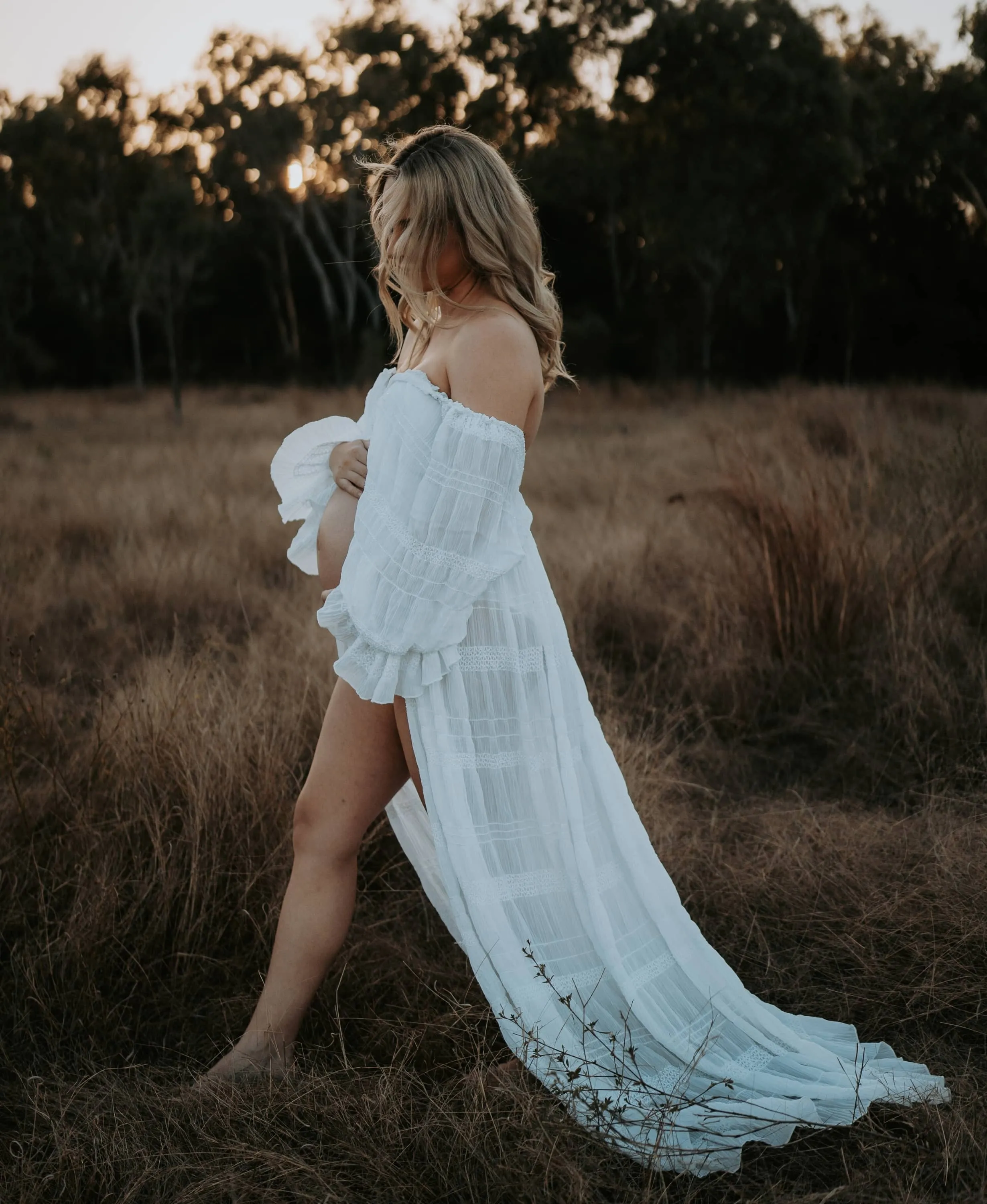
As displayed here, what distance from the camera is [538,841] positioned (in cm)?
198

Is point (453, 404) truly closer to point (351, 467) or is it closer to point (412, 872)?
point (351, 467)

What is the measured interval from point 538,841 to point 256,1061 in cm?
77

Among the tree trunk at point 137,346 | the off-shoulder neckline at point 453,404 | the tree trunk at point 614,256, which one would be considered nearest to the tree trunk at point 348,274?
the tree trunk at point 137,346

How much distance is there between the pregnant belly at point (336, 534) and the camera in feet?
6.92

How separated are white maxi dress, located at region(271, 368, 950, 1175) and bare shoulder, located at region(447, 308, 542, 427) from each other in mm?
50

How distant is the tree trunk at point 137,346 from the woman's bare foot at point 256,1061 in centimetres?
2445

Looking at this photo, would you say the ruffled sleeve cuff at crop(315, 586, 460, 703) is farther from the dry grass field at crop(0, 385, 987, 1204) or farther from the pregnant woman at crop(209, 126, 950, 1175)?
the dry grass field at crop(0, 385, 987, 1204)

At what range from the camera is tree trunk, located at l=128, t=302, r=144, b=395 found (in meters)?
26.0

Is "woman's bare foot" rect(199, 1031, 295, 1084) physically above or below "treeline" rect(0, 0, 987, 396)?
below

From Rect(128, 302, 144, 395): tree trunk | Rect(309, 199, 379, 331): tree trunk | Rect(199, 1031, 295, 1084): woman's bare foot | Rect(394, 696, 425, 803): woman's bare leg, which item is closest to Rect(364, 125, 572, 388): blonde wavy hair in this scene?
Rect(394, 696, 425, 803): woman's bare leg

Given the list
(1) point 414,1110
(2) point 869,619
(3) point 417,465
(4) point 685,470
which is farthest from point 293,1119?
(4) point 685,470

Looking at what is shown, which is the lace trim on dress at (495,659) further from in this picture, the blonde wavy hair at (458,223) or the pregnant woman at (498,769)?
the blonde wavy hair at (458,223)

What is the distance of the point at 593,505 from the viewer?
778 centimetres

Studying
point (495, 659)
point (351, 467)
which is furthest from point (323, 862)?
point (351, 467)
